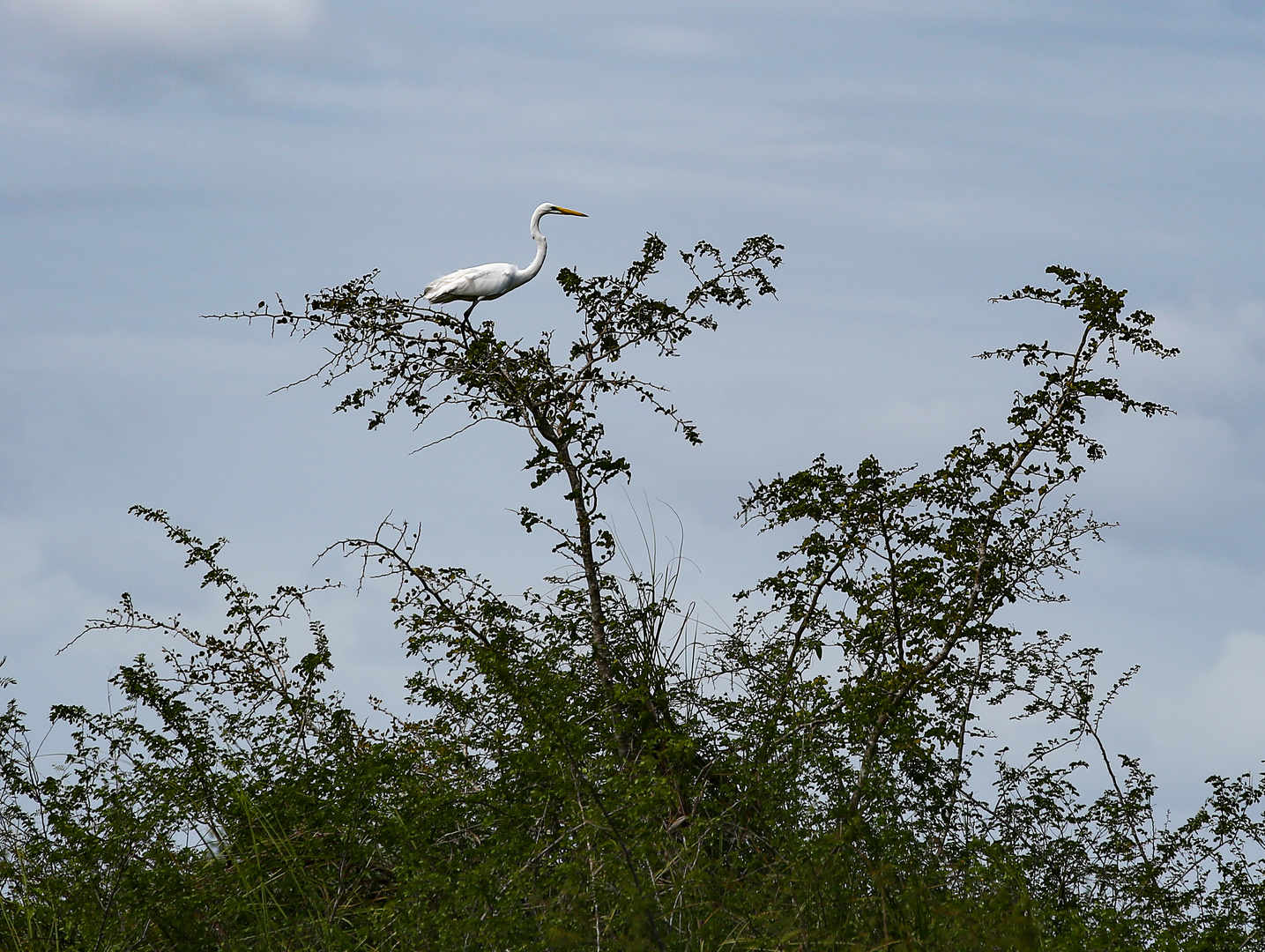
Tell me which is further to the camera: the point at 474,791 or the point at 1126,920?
the point at 474,791

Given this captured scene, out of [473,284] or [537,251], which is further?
[537,251]

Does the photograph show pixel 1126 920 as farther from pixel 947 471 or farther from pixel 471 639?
pixel 471 639

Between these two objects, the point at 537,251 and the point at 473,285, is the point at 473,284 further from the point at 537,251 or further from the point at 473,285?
the point at 537,251

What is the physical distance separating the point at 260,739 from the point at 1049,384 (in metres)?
5.09

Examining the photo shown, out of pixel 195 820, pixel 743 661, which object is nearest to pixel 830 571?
pixel 743 661

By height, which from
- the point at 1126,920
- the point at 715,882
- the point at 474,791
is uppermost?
the point at 474,791

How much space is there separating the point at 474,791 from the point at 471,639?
0.81 meters

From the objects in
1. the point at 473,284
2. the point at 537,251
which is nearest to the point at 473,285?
the point at 473,284

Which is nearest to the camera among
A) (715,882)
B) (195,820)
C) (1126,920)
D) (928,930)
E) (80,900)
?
(928,930)

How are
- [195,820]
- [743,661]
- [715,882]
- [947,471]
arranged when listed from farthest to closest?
[947,471] → [743,661] → [195,820] → [715,882]

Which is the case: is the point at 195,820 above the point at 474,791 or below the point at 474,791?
above

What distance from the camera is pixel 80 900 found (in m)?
6.50

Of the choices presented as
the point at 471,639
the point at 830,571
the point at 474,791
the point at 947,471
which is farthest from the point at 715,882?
the point at 947,471

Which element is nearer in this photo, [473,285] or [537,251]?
[473,285]
